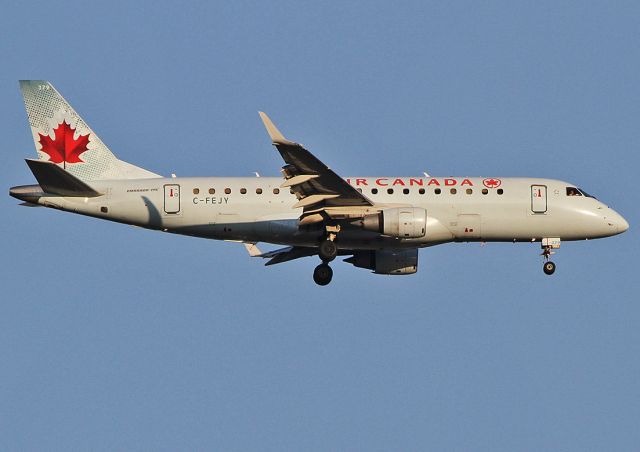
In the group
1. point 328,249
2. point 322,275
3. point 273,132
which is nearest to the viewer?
point 273,132

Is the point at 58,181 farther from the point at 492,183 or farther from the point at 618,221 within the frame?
the point at 618,221

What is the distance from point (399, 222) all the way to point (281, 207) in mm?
4960

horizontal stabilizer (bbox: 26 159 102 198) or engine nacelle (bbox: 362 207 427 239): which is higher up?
horizontal stabilizer (bbox: 26 159 102 198)

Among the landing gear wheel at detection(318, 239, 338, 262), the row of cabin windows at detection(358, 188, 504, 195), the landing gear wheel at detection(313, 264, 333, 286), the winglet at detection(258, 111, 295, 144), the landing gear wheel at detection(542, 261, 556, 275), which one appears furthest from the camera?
the landing gear wheel at detection(542, 261, 556, 275)

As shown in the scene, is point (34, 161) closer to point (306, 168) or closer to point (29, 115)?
point (29, 115)

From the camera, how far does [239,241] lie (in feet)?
178

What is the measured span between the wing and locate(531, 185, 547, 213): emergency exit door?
23.5 ft

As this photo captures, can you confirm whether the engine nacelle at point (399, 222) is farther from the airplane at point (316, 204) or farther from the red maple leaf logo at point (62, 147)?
the red maple leaf logo at point (62, 147)

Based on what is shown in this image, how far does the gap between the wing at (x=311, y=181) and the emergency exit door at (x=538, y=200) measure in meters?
7.17

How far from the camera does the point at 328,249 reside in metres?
53.1

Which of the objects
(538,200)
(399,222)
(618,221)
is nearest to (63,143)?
(399,222)

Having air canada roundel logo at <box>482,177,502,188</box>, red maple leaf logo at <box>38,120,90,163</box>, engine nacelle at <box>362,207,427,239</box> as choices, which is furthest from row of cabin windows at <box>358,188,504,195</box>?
red maple leaf logo at <box>38,120,90,163</box>

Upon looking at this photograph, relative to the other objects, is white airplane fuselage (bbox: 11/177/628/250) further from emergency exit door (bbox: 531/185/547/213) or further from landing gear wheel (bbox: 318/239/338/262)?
landing gear wheel (bbox: 318/239/338/262)

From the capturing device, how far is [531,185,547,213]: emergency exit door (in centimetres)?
5506
